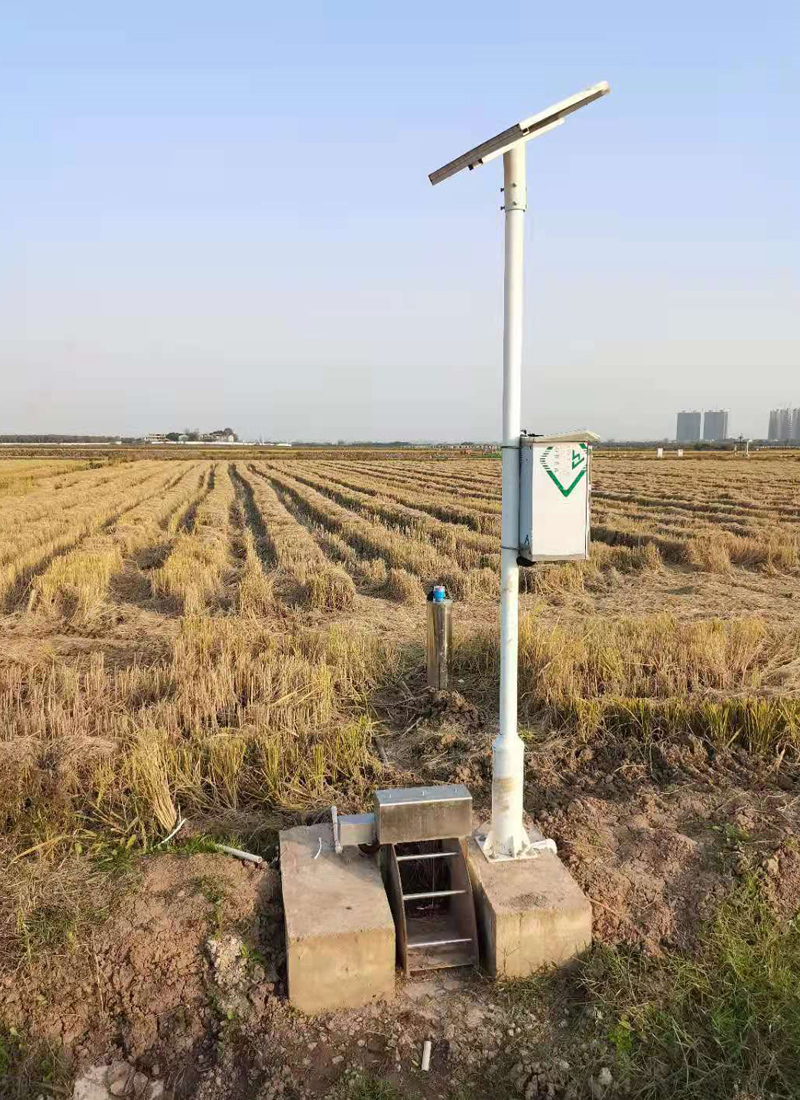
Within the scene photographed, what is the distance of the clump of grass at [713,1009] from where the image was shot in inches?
102

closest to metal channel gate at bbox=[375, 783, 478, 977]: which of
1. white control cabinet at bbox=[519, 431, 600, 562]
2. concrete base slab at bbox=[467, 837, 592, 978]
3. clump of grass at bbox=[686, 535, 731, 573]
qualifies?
concrete base slab at bbox=[467, 837, 592, 978]

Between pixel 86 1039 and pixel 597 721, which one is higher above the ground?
pixel 597 721

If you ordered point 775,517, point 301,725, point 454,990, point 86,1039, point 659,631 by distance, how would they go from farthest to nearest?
point 775,517 → point 659,631 → point 301,725 → point 454,990 → point 86,1039

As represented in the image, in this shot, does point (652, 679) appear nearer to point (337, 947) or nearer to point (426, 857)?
point (426, 857)

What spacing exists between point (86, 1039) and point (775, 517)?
18.7 m

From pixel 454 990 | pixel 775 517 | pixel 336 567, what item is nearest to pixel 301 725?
pixel 454 990

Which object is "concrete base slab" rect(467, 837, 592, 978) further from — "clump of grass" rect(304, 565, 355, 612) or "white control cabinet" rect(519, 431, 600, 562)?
"clump of grass" rect(304, 565, 355, 612)

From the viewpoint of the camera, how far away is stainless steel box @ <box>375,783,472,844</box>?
346 cm

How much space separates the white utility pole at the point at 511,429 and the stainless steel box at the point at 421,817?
213mm

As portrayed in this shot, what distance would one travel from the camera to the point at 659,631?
23.4 ft

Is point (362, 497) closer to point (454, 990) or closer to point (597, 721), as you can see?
point (597, 721)

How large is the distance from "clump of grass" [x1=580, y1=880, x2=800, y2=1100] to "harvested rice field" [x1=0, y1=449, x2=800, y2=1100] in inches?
0.4

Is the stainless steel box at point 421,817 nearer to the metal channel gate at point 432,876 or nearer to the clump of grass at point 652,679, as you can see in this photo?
the metal channel gate at point 432,876


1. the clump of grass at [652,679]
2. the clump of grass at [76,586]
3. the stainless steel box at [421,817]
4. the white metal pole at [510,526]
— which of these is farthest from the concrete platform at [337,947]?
the clump of grass at [76,586]
